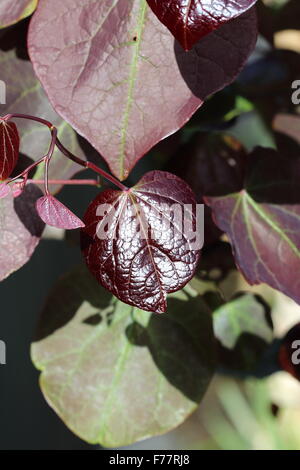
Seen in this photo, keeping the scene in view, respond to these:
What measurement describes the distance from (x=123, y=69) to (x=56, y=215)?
0.11 m

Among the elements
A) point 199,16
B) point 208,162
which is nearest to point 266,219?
point 208,162

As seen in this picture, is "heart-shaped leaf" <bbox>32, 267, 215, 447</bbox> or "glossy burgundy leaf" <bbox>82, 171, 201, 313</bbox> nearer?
"glossy burgundy leaf" <bbox>82, 171, 201, 313</bbox>

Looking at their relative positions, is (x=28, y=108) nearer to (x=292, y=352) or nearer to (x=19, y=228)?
(x=19, y=228)

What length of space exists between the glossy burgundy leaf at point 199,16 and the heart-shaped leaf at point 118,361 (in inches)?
10.4

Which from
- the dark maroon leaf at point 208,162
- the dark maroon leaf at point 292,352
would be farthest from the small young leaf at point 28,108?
the dark maroon leaf at point 292,352

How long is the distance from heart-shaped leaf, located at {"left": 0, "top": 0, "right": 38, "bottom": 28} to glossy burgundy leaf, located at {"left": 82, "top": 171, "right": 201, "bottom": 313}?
0.14 meters

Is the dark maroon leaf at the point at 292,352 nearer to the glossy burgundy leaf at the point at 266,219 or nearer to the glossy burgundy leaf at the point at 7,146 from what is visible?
the glossy burgundy leaf at the point at 266,219

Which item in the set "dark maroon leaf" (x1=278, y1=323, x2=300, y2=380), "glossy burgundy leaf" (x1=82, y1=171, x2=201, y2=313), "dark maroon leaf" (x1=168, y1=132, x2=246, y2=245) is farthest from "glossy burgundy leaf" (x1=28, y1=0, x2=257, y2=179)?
"dark maroon leaf" (x1=278, y1=323, x2=300, y2=380)

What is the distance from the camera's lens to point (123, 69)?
0.40 metres

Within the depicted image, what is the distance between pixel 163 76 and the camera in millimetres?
396

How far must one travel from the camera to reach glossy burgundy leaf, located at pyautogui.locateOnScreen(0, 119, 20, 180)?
1.23 feet

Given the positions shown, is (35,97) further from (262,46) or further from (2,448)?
(2,448)

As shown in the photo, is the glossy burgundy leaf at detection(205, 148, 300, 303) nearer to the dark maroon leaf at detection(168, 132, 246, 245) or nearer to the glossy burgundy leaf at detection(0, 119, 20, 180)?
the dark maroon leaf at detection(168, 132, 246, 245)
